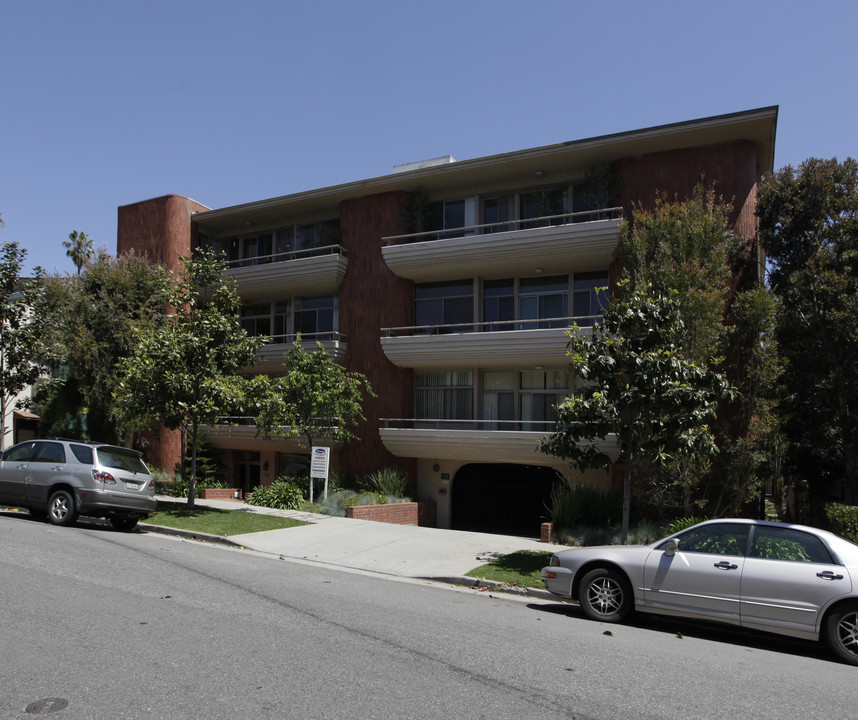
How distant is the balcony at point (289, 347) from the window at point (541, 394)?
6734 mm

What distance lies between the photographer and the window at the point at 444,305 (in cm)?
2306

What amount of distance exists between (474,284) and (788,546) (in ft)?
52.8

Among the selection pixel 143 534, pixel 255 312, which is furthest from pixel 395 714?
pixel 255 312

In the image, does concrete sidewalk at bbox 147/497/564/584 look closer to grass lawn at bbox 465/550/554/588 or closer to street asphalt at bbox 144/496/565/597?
street asphalt at bbox 144/496/565/597

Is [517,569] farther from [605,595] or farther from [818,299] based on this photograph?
[818,299]

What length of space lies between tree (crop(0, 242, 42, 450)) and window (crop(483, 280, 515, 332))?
15308 millimetres

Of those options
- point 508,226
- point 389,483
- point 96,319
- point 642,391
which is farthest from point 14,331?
point 642,391

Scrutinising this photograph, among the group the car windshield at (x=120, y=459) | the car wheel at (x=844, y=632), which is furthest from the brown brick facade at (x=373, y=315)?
the car wheel at (x=844, y=632)

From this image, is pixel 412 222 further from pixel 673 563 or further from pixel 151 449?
pixel 673 563

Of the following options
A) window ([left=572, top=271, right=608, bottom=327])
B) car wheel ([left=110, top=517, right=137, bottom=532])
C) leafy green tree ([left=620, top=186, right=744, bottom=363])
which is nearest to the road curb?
car wheel ([left=110, top=517, right=137, bottom=532])

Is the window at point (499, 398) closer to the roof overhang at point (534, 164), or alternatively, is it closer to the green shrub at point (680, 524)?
the roof overhang at point (534, 164)

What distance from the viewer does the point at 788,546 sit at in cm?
779

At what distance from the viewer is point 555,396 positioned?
70.4 ft

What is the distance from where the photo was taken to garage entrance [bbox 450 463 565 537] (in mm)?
22125
